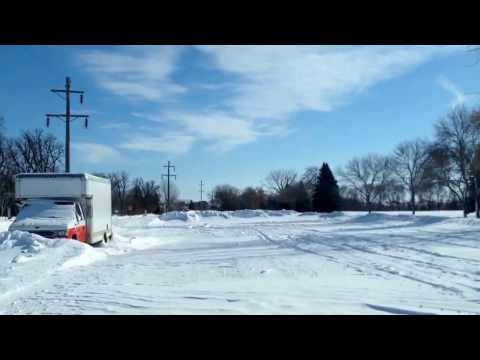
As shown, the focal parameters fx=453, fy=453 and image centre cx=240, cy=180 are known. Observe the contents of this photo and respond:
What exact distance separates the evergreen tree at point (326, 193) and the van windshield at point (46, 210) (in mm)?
71578

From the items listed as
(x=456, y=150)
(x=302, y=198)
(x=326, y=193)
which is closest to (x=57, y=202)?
(x=456, y=150)

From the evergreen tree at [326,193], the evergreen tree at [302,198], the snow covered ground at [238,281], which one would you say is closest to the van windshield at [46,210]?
the snow covered ground at [238,281]

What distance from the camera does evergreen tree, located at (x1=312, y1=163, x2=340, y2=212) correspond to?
84.4 m

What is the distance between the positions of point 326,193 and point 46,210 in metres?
72.3

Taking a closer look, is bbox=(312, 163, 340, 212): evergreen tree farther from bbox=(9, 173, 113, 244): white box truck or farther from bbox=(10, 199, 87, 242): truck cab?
bbox=(10, 199, 87, 242): truck cab

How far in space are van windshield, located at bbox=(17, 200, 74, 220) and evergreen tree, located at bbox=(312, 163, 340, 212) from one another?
7158 centimetres

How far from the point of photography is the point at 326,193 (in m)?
84.8

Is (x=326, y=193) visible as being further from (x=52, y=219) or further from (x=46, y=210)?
(x=52, y=219)

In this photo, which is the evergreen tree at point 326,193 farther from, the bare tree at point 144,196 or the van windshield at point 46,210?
the van windshield at point 46,210

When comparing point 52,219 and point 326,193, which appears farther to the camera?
point 326,193
